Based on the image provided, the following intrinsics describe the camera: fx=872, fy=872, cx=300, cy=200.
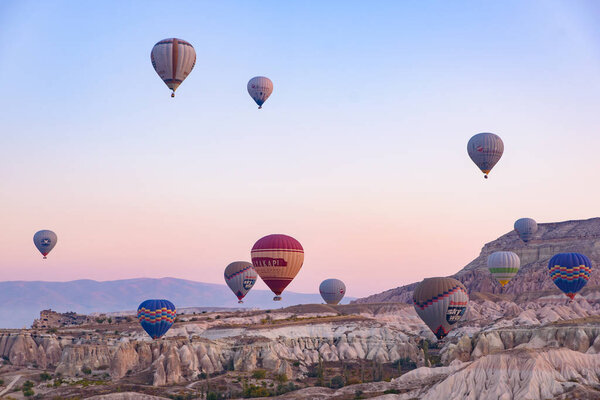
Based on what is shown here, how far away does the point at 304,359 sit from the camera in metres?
144

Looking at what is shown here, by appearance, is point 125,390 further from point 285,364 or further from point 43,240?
point 43,240

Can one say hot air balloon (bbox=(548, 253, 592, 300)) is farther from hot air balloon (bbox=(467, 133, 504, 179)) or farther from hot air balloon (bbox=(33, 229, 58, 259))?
hot air balloon (bbox=(33, 229, 58, 259))

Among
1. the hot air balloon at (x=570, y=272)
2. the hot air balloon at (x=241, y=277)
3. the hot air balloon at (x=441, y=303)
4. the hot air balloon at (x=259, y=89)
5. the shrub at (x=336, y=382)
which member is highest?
the hot air balloon at (x=259, y=89)

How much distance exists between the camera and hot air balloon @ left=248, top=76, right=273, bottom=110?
459ft

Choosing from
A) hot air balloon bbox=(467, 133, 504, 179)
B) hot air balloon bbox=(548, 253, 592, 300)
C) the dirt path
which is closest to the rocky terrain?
the dirt path

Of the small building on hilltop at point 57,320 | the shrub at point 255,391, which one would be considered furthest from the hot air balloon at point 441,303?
the small building on hilltop at point 57,320

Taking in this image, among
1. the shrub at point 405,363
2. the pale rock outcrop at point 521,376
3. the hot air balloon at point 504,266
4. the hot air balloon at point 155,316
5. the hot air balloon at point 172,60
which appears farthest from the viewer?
the hot air balloon at point 504,266

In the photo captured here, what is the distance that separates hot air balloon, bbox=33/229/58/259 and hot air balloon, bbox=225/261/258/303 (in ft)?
117

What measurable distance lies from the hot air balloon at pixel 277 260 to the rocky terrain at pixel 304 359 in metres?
15.1

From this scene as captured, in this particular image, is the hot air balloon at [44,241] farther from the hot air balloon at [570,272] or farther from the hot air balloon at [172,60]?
the hot air balloon at [570,272]

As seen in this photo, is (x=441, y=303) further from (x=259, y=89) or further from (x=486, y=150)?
(x=259, y=89)

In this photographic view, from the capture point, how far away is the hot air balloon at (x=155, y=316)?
439 feet

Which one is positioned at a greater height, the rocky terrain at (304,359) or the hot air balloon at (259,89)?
the hot air balloon at (259,89)

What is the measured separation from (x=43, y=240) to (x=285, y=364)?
201ft
